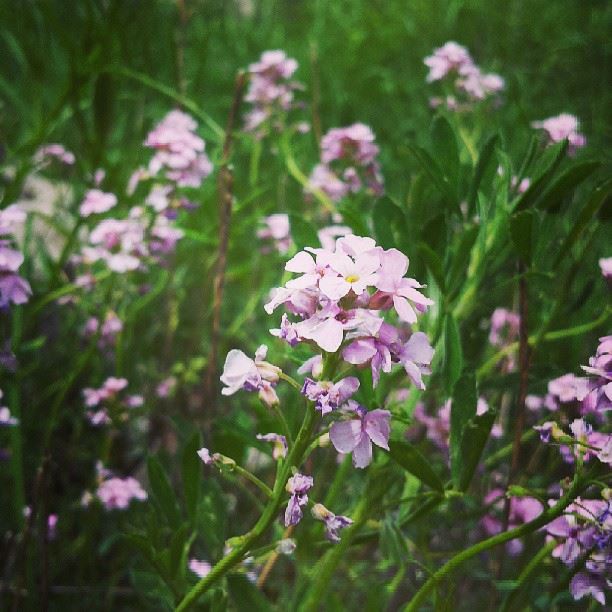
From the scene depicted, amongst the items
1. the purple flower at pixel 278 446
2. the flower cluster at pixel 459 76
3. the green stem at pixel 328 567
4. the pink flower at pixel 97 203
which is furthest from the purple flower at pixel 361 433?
the flower cluster at pixel 459 76

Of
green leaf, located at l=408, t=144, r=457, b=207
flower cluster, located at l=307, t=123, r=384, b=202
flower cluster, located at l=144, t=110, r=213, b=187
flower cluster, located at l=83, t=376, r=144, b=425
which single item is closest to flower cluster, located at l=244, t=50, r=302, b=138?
flower cluster, located at l=307, t=123, r=384, b=202

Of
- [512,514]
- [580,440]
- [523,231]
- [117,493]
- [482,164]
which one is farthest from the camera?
[117,493]

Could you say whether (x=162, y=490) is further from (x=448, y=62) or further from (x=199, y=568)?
(x=448, y=62)

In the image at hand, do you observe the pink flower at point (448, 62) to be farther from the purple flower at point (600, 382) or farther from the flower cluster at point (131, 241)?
the purple flower at point (600, 382)

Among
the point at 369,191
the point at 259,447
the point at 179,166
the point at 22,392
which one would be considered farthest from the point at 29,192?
the point at 259,447

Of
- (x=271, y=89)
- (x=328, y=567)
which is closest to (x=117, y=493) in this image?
(x=328, y=567)

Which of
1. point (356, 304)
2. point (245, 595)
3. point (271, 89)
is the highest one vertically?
point (271, 89)
